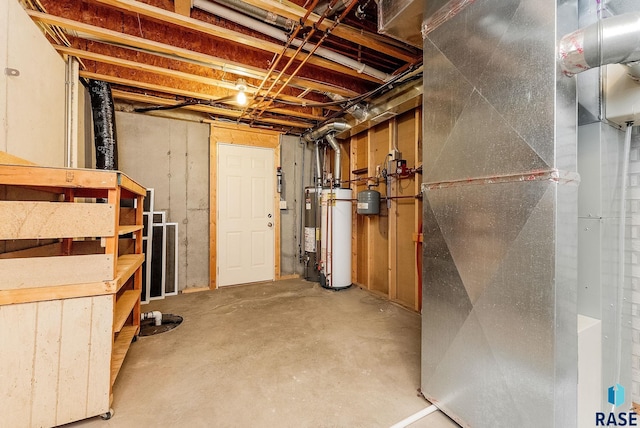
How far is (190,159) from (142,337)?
7.82 ft

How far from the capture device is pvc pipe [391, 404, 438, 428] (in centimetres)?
149

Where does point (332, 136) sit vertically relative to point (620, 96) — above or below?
above

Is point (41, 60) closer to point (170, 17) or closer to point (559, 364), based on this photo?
point (170, 17)

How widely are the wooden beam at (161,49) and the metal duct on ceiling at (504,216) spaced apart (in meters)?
1.53

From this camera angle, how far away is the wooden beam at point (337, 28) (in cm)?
181

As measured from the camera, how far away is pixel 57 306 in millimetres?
1412

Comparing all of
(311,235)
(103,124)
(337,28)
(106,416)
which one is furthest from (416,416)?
(103,124)

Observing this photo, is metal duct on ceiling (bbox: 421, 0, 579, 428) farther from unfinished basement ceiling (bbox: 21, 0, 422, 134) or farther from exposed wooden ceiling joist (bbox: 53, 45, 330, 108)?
exposed wooden ceiling joist (bbox: 53, 45, 330, 108)

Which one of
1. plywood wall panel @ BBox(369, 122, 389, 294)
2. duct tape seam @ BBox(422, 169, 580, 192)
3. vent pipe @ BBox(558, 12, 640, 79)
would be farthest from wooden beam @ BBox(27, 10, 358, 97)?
vent pipe @ BBox(558, 12, 640, 79)

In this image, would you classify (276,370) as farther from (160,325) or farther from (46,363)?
(160,325)

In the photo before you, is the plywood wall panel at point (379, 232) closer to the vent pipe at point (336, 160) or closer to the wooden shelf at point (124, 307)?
the vent pipe at point (336, 160)

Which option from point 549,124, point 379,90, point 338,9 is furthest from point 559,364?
point 379,90

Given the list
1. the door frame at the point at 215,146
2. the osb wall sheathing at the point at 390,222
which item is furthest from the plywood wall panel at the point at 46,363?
the osb wall sheathing at the point at 390,222

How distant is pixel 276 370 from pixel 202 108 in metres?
3.21
